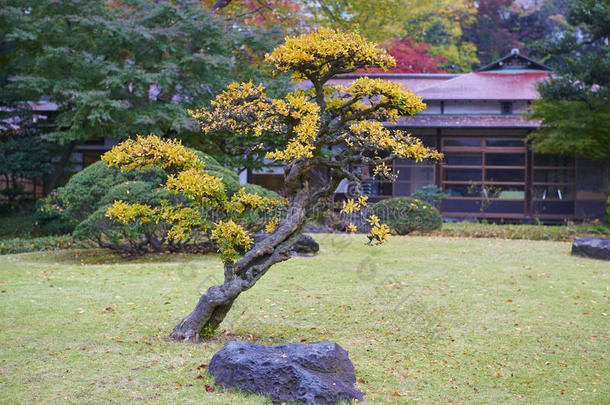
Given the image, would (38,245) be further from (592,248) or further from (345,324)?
(592,248)

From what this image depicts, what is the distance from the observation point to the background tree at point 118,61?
15164mm

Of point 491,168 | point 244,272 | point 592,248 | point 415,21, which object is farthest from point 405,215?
point 415,21

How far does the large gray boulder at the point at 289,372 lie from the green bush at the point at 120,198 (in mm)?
6155

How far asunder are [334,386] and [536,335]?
11.3 feet

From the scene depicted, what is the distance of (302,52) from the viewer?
6.09 meters

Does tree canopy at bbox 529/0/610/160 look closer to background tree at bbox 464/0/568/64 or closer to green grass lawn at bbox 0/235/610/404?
green grass lawn at bbox 0/235/610/404

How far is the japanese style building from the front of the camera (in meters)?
20.6

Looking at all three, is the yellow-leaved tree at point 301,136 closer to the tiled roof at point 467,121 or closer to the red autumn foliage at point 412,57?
the tiled roof at point 467,121

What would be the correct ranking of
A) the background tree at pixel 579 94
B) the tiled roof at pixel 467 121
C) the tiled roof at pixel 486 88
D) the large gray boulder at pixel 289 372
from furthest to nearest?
the tiled roof at pixel 486 88, the tiled roof at pixel 467 121, the background tree at pixel 579 94, the large gray boulder at pixel 289 372

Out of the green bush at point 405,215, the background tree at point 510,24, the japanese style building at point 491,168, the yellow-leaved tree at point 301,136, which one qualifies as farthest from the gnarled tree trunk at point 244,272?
the background tree at point 510,24

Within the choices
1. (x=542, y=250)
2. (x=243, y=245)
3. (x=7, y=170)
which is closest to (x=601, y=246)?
(x=542, y=250)

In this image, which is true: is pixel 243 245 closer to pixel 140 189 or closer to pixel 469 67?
pixel 140 189

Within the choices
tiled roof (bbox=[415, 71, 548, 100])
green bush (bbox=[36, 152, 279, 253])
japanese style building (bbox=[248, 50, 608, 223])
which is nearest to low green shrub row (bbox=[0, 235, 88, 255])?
green bush (bbox=[36, 152, 279, 253])

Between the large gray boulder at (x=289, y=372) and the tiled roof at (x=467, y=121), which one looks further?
the tiled roof at (x=467, y=121)
